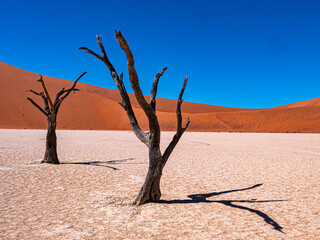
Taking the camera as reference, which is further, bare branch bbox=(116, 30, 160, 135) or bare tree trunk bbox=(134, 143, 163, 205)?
bare tree trunk bbox=(134, 143, 163, 205)

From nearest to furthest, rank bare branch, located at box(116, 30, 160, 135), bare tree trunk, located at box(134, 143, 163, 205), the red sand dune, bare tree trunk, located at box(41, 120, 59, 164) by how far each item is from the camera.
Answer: bare branch, located at box(116, 30, 160, 135) < bare tree trunk, located at box(134, 143, 163, 205) < bare tree trunk, located at box(41, 120, 59, 164) < the red sand dune

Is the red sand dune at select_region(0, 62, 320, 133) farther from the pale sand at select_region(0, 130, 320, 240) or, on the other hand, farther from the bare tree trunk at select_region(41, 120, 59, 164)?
the pale sand at select_region(0, 130, 320, 240)

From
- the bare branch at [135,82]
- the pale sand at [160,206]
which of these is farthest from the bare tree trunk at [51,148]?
the bare branch at [135,82]

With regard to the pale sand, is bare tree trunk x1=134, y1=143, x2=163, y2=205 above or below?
above

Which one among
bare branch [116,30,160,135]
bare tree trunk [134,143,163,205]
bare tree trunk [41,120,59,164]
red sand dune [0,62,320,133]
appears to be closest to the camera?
bare branch [116,30,160,135]

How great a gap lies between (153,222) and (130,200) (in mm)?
1353

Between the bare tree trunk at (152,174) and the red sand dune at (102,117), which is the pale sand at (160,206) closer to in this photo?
the bare tree trunk at (152,174)

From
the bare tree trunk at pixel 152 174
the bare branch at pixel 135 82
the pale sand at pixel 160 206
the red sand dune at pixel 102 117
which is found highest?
the red sand dune at pixel 102 117

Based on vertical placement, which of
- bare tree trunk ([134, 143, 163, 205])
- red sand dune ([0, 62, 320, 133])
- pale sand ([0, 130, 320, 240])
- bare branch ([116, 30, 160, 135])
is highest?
red sand dune ([0, 62, 320, 133])

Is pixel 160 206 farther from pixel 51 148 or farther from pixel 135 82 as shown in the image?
pixel 51 148

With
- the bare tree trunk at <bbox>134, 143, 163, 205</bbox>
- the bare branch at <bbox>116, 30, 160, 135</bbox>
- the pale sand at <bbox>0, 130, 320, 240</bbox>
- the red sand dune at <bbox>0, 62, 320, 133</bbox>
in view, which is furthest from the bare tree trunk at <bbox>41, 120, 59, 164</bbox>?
the red sand dune at <bbox>0, 62, 320, 133</bbox>

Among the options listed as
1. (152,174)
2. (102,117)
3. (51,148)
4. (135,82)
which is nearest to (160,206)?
(152,174)

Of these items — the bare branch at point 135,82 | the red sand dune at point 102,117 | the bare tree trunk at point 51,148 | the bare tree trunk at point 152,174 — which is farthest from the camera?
the red sand dune at point 102,117

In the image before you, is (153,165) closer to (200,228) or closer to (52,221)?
(200,228)
